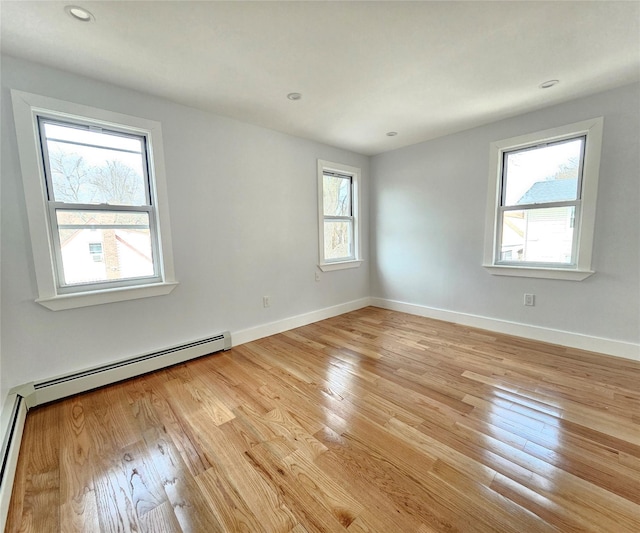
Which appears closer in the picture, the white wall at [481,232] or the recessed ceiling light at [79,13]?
the recessed ceiling light at [79,13]

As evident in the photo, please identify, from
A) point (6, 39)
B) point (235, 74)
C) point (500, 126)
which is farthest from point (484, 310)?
point (6, 39)

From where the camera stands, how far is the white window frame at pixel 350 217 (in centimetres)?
369

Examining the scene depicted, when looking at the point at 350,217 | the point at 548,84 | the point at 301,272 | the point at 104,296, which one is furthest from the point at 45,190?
the point at 548,84

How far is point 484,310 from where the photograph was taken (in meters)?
3.32

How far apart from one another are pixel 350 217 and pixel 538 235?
7.69ft

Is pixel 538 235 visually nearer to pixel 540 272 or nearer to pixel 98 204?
pixel 540 272

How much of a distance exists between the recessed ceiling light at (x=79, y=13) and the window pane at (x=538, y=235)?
3863mm

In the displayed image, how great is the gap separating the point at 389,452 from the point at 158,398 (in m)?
1.68

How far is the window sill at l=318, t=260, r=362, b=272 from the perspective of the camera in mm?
3810

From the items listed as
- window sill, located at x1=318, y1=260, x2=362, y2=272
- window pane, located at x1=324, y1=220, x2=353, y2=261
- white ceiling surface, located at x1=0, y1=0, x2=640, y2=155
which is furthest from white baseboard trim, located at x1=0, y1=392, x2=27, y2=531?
window pane, located at x1=324, y1=220, x2=353, y2=261

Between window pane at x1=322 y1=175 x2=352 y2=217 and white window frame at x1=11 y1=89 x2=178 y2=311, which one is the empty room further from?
window pane at x1=322 y1=175 x2=352 y2=217

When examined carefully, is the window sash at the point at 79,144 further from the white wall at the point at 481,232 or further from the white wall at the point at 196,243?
the white wall at the point at 481,232

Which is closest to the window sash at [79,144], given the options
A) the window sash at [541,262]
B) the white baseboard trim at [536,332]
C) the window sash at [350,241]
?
the window sash at [350,241]

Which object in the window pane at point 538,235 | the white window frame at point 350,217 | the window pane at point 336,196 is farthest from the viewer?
the window pane at point 336,196
